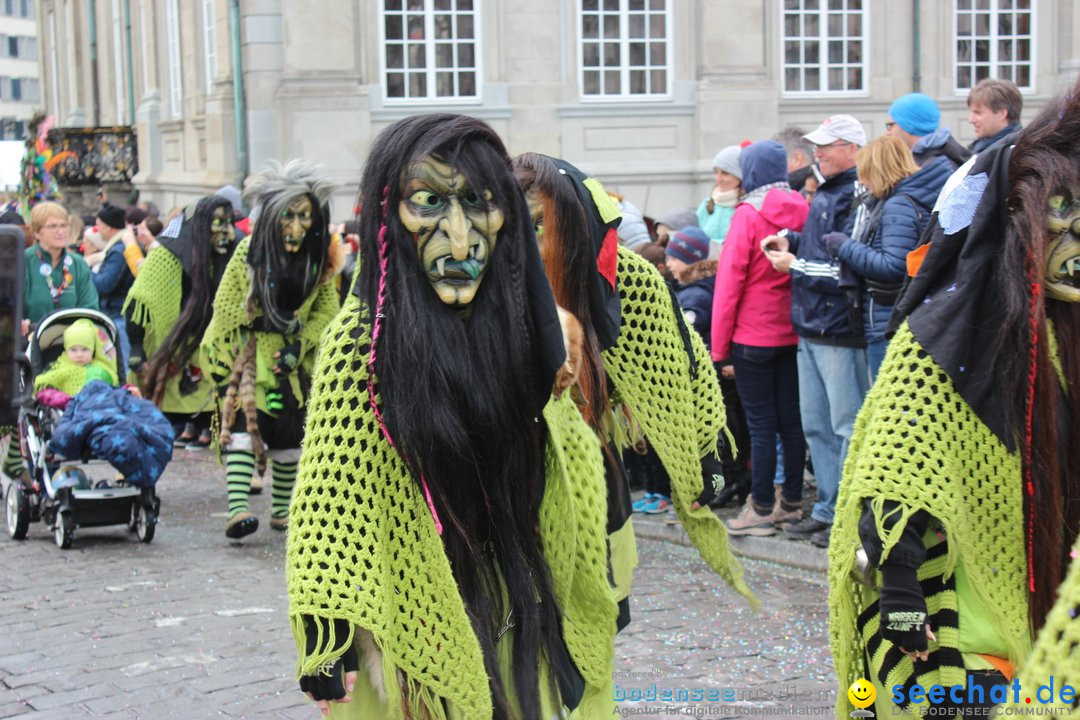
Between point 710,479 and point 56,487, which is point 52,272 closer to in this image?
point 56,487

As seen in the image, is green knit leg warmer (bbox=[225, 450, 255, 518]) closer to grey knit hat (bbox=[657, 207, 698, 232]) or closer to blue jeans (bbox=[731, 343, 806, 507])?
blue jeans (bbox=[731, 343, 806, 507])

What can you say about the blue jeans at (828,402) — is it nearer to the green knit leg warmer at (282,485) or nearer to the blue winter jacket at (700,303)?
the blue winter jacket at (700,303)

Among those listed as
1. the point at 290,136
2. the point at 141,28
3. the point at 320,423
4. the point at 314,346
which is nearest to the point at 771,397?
the point at 314,346

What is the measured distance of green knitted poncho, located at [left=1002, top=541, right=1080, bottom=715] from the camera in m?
1.80

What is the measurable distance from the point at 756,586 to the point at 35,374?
170 inches

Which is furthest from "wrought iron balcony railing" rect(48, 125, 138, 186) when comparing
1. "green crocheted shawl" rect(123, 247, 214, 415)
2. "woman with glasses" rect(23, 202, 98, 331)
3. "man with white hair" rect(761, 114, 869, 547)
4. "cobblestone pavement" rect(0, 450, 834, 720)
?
"man with white hair" rect(761, 114, 869, 547)

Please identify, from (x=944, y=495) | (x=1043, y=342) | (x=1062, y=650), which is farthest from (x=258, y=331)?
(x=1062, y=650)

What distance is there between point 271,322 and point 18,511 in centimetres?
189

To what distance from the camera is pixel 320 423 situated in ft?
10.8

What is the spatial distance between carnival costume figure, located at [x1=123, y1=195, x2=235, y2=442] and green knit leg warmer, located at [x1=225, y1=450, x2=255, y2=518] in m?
1.35

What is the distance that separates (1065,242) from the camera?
3.29 m

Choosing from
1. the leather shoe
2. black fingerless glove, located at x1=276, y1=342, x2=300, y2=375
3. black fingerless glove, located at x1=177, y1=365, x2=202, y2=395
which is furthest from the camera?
black fingerless glove, located at x1=177, y1=365, x2=202, y2=395

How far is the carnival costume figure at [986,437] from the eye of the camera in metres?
3.28

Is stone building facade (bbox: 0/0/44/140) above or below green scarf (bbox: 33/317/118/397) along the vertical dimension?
above
